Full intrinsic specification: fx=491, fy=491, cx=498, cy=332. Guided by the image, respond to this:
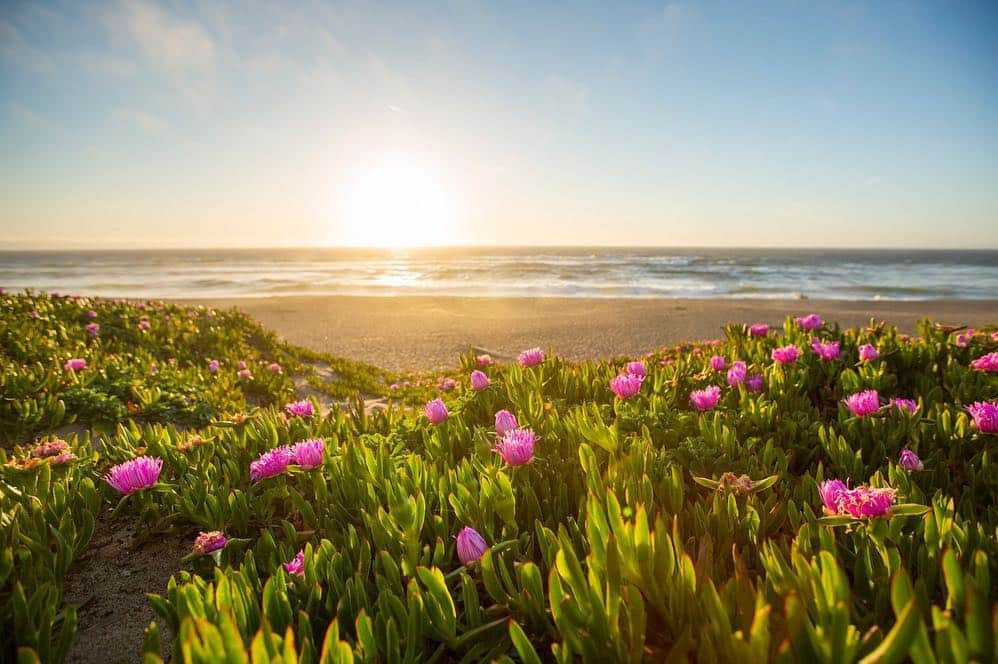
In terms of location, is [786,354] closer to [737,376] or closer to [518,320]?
[737,376]

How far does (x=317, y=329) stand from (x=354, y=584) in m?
13.1

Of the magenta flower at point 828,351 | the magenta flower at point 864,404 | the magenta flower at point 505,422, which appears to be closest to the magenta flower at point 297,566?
the magenta flower at point 505,422

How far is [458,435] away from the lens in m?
2.08

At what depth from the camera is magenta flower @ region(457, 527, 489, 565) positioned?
116 cm

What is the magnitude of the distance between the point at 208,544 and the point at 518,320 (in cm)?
1381

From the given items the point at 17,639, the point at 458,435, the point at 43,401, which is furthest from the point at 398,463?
the point at 43,401

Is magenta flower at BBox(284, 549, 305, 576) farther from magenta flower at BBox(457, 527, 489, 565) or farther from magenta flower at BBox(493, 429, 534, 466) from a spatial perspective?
magenta flower at BBox(493, 429, 534, 466)

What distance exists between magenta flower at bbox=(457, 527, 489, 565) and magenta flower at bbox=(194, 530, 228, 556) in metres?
0.68

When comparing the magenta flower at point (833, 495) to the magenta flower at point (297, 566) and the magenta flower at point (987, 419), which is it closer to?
the magenta flower at point (987, 419)

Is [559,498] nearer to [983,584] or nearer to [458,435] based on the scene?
[458,435]

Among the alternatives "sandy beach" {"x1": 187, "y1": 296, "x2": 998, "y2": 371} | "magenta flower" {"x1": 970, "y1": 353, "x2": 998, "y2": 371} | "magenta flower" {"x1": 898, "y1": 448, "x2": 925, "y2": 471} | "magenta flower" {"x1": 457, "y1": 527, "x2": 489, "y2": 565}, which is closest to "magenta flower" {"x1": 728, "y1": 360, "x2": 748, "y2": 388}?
"magenta flower" {"x1": 898, "y1": 448, "x2": 925, "y2": 471}

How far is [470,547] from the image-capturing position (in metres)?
1.17

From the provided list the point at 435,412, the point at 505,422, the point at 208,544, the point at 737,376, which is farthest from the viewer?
the point at 737,376

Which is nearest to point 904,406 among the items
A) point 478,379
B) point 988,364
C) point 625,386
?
point 988,364
